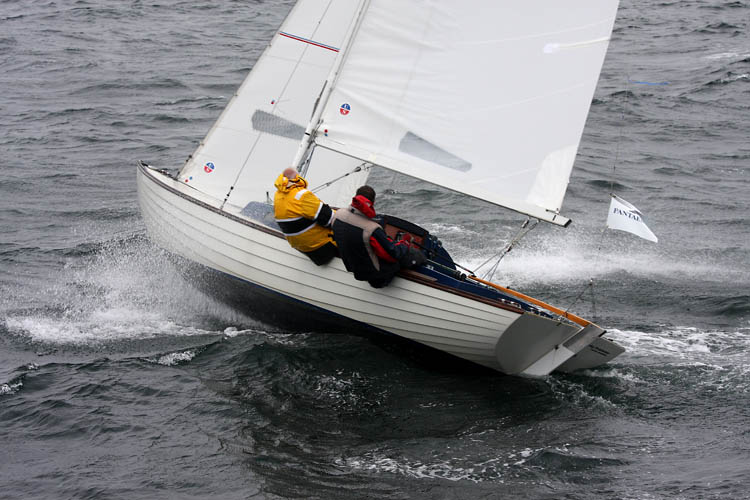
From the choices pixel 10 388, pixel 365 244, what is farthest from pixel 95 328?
pixel 365 244

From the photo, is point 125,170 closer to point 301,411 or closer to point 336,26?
point 336,26

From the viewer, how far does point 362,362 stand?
347 inches

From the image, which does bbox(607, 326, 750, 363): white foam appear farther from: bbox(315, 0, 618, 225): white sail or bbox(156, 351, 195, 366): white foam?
bbox(156, 351, 195, 366): white foam

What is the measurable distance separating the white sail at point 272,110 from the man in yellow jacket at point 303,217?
1.83m

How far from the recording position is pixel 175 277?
10.5 metres

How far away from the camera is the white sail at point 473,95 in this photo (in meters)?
7.81

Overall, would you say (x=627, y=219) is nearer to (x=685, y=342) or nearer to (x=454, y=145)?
(x=454, y=145)

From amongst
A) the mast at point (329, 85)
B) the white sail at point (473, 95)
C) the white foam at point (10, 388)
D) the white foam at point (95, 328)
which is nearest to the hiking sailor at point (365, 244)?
Answer: the white sail at point (473, 95)

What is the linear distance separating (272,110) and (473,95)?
3.07 m

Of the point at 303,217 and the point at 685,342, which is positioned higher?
the point at 303,217

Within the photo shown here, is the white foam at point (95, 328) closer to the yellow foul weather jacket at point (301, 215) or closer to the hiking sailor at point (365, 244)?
the yellow foul weather jacket at point (301, 215)

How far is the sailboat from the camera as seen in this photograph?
7.85m

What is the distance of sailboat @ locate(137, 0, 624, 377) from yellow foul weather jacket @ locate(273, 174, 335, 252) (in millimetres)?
362

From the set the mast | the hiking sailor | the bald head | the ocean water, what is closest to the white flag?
the ocean water
